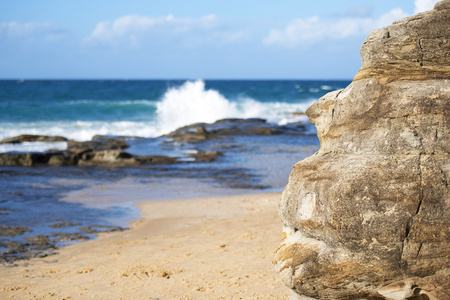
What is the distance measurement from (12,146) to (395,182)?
1869 cm

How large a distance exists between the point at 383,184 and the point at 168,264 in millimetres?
3610

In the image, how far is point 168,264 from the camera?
256 inches

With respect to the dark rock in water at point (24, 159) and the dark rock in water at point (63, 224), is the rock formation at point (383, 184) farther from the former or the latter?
the dark rock in water at point (24, 159)

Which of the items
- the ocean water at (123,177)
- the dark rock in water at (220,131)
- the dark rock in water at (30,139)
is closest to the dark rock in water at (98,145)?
the ocean water at (123,177)

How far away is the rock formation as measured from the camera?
3.57m

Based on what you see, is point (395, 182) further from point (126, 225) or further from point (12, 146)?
point (12, 146)

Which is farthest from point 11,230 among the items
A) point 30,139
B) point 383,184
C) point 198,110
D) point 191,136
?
point 198,110

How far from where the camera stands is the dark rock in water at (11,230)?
27.2 ft

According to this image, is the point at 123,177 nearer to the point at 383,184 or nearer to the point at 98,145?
the point at 98,145

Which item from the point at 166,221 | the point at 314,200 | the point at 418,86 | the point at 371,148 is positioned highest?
the point at 418,86

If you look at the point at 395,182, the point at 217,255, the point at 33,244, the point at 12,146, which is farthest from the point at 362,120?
the point at 12,146

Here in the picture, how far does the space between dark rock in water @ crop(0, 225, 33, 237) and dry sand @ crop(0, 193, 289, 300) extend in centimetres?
134

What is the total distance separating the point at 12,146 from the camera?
65.0 ft

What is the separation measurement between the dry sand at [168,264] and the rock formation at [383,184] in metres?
1.42
